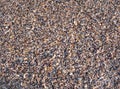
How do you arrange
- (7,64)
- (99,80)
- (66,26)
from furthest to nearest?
(66,26)
(7,64)
(99,80)

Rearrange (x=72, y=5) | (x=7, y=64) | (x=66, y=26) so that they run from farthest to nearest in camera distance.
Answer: (x=72, y=5) < (x=66, y=26) < (x=7, y=64)

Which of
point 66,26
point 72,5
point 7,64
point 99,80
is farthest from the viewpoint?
point 72,5

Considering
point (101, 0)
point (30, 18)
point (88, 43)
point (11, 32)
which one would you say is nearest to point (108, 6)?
point (101, 0)

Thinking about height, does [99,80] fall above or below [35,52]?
below

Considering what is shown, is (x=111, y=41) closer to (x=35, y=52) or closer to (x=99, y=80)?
(x=99, y=80)

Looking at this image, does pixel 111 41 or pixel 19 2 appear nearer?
pixel 111 41

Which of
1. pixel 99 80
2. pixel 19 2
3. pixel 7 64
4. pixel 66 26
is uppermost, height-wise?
pixel 19 2

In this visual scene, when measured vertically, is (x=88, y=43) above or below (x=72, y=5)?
below

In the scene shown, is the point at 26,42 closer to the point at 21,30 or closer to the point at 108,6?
the point at 21,30

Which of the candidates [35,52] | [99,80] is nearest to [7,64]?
[35,52]
